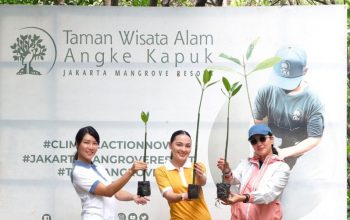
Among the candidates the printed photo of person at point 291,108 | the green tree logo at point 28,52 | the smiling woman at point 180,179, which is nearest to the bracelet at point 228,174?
the smiling woman at point 180,179

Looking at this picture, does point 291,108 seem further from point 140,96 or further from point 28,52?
point 28,52

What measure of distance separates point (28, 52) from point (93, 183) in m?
1.48

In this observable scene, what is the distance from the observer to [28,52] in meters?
6.84

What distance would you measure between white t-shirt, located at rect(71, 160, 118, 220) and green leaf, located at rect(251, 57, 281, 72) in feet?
5.29

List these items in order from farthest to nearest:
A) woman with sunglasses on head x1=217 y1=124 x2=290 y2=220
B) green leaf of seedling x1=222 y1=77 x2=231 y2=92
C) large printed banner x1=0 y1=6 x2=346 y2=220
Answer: large printed banner x1=0 y1=6 x2=346 y2=220 < green leaf of seedling x1=222 y1=77 x2=231 y2=92 < woman with sunglasses on head x1=217 y1=124 x2=290 y2=220

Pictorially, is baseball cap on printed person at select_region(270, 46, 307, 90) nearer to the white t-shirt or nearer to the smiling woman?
the smiling woman

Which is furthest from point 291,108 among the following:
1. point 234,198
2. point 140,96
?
point 140,96

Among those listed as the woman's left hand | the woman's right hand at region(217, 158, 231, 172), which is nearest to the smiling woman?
the woman's right hand at region(217, 158, 231, 172)

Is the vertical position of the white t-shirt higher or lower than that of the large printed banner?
lower

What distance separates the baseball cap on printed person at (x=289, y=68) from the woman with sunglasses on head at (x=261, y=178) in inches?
19.8

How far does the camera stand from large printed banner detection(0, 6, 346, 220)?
6762mm

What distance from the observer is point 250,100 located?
6.82 m

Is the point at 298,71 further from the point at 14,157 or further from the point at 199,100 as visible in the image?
the point at 14,157

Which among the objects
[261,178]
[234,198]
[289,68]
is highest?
[289,68]
